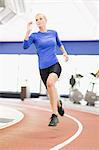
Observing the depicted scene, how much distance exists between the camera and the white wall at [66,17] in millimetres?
13227

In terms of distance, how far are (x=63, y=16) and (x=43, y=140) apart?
388 inches

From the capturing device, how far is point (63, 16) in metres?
13.4

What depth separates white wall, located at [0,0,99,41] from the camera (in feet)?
43.4

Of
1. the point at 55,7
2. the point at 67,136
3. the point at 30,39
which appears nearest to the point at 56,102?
the point at 67,136

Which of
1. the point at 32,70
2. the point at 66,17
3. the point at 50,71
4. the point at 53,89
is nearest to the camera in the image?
the point at 53,89

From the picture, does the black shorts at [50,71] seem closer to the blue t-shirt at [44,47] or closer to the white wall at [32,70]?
the blue t-shirt at [44,47]

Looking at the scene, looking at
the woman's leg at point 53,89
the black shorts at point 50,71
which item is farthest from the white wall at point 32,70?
the woman's leg at point 53,89

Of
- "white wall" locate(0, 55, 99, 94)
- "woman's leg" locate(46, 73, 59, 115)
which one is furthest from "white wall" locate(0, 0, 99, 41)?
"woman's leg" locate(46, 73, 59, 115)

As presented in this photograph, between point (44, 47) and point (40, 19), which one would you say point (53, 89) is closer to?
point (44, 47)

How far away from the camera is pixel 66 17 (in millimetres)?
13438

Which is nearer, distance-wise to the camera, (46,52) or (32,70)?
(46,52)

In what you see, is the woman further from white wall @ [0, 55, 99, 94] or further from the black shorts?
white wall @ [0, 55, 99, 94]

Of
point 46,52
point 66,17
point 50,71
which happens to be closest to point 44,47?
point 46,52

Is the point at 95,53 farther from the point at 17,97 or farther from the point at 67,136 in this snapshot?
the point at 67,136
